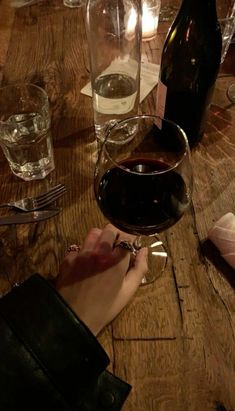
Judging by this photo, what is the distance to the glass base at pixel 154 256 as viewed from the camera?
573mm

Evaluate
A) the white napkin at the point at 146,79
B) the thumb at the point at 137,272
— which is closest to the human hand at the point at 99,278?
the thumb at the point at 137,272

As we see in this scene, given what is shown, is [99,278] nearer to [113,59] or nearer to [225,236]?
[225,236]

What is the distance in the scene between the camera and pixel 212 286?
56 centimetres

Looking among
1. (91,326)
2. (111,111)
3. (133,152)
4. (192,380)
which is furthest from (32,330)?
(111,111)

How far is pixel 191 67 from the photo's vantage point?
2.39 feet

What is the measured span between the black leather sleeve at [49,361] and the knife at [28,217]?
153mm

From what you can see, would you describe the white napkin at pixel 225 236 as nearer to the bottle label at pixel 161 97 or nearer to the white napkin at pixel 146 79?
the bottle label at pixel 161 97

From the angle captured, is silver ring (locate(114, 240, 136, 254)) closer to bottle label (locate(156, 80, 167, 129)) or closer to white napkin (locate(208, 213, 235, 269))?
white napkin (locate(208, 213, 235, 269))

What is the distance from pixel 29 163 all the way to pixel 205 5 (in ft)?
1.39

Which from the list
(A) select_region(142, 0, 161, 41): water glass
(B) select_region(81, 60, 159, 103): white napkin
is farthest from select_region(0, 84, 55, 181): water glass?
(A) select_region(142, 0, 161, 41): water glass

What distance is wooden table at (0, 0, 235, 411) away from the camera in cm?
48

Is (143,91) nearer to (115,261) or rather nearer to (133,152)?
(133,152)

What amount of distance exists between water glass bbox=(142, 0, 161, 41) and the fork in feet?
1.66

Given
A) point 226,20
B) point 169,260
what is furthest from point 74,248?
point 226,20
